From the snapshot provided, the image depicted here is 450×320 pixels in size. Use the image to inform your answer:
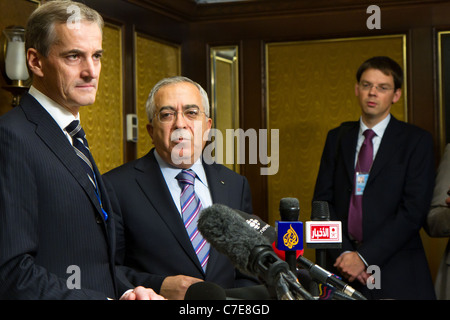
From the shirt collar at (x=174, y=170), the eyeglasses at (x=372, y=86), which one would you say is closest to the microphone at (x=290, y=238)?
the shirt collar at (x=174, y=170)

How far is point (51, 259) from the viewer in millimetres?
1386

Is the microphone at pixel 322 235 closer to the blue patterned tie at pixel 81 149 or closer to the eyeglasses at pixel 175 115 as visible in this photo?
the blue patterned tie at pixel 81 149

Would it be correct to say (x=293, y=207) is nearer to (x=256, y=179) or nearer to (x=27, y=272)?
(x=27, y=272)

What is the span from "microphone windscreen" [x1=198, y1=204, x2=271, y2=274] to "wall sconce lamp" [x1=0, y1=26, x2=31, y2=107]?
184 centimetres

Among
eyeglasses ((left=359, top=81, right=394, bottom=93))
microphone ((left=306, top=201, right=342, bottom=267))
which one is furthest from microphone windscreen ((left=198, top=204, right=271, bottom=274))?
eyeglasses ((left=359, top=81, right=394, bottom=93))

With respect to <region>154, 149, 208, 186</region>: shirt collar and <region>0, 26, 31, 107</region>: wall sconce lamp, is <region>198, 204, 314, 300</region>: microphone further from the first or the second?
<region>0, 26, 31, 107</region>: wall sconce lamp

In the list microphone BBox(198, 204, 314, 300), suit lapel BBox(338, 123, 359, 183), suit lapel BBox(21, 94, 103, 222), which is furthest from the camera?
suit lapel BBox(338, 123, 359, 183)

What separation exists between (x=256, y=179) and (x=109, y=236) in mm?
3012

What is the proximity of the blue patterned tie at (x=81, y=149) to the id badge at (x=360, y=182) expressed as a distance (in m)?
1.84

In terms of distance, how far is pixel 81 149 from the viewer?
155 centimetres

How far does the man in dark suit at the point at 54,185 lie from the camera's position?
50.5 inches

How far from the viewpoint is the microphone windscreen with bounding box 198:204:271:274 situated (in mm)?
1169

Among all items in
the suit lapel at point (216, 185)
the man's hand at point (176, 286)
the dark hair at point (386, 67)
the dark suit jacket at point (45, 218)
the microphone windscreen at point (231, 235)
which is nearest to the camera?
the microphone windscreen at point (231, 235)
